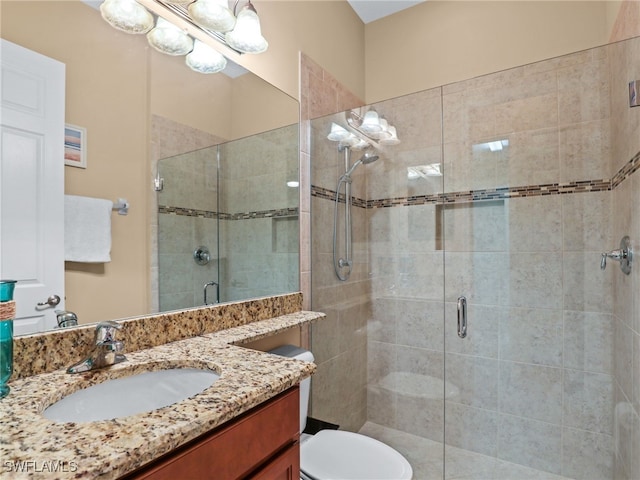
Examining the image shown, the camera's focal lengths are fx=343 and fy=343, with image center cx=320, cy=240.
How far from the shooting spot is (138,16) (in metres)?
1.15

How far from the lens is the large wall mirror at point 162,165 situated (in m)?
1.02

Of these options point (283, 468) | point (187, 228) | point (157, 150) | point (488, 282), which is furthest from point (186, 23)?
point (488, 282)

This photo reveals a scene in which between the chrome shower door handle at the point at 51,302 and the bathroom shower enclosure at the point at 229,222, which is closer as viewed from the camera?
the chrome shower door handle at the point at 51,302

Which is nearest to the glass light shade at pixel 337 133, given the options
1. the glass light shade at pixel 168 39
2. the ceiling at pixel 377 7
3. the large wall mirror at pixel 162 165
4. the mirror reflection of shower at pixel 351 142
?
the mirror reflection of shower at pixel 351 142

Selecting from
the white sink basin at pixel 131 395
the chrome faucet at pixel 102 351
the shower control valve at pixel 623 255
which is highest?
the shower control valve at pixel 623 255

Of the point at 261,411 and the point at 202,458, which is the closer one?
the point at 202,458

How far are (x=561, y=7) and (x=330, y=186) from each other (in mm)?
1739

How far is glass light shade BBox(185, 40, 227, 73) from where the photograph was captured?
137cm

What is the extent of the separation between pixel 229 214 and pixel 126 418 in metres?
1.01

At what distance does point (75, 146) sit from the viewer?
1.01 meters

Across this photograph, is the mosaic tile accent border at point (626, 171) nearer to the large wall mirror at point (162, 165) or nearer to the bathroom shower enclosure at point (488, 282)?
the bathroom shower enclosure at point (488, 282)

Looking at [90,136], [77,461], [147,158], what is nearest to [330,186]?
[147,158]

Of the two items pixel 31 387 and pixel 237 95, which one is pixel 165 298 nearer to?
pixel 31 387
